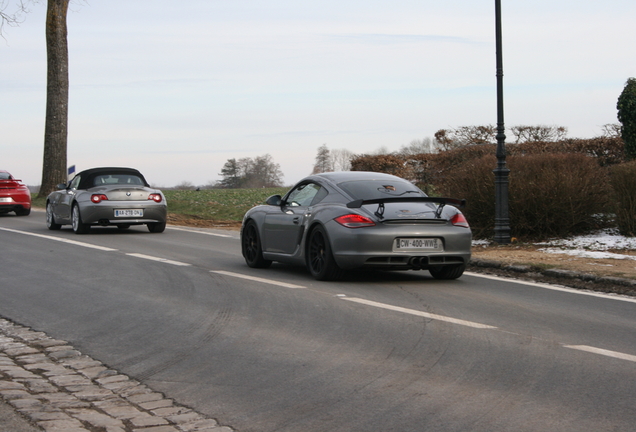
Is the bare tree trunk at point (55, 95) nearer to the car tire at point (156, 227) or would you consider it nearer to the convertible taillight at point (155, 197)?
the car tire at point (156, 227)

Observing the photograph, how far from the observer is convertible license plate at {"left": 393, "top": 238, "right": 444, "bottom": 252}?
992 centimetres

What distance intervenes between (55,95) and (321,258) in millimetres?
27048

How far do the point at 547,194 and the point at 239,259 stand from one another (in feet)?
21.0

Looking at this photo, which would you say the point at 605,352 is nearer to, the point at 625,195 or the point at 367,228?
the point at 367,228

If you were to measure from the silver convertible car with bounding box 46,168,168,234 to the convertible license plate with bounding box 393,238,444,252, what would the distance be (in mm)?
9856

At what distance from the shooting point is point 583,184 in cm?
1600

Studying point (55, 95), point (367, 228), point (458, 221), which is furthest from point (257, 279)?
point (55, 95)

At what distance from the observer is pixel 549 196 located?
16.2 m

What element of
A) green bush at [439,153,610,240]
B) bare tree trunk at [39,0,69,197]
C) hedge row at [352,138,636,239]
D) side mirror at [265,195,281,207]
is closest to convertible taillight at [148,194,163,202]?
hedge row at [352,138,636,239]

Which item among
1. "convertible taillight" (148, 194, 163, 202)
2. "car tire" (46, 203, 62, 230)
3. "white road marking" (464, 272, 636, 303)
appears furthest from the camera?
"car tire" (46, 203, 62, 230)

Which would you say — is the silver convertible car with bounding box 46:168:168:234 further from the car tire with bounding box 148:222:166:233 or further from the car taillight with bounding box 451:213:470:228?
the car taillight with bounding box 451:213:470:228

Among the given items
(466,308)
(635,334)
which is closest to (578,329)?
(635,334)

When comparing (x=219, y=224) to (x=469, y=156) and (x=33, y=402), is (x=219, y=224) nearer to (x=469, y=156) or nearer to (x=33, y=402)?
(x=469, y=156)

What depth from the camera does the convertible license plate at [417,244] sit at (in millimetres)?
9922
